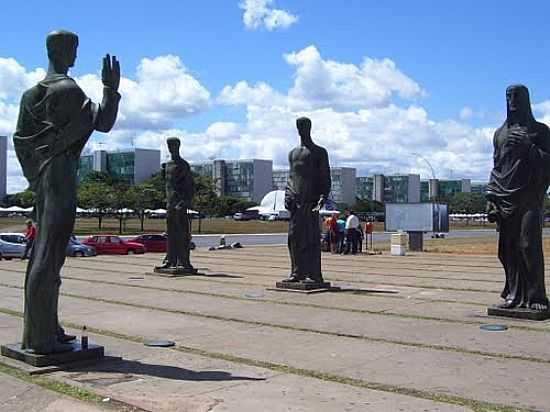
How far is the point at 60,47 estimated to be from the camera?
24.6 ft

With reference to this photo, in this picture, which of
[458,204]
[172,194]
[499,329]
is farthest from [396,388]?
[458,204]

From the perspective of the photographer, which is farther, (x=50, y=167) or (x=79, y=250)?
(x=79, y=250)

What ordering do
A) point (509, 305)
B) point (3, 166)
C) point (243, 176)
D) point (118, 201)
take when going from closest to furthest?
point (509, 305) → point (118, 201) → point (3, 166) → point (243, 176)

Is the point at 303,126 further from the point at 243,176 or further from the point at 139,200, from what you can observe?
the point at 243,176

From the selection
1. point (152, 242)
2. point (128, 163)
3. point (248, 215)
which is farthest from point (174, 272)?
point (128, 163)

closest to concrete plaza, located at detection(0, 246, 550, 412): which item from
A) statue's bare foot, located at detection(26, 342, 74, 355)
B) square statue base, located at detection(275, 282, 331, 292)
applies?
statue's bare foot, located at detection(26, 342, 74, 355)

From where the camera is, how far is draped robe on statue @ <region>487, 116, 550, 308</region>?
427 inches

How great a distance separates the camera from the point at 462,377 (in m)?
7.12

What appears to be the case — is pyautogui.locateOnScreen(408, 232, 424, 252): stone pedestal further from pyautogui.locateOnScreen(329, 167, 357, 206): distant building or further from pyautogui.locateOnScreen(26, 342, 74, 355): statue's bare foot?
pyautogui.locateOnScreen(329, 167, 357, 206): distant building

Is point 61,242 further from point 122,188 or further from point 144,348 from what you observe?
point 122,188

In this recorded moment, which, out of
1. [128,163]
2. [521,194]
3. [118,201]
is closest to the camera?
[521,194]

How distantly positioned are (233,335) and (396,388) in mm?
3378

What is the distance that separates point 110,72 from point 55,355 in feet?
9.18

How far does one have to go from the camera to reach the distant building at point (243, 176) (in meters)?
182
